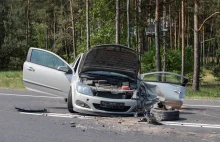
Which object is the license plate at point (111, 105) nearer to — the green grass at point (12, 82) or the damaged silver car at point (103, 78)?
the damaged silver car at point (103, 78)

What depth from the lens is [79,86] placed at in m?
10.1

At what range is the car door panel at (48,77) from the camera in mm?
11250

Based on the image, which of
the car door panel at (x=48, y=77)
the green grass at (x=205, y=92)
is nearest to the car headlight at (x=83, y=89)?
the car door panel at (x=48, y=77)

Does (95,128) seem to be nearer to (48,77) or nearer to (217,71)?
(48,77)

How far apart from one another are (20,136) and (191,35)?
5612cm

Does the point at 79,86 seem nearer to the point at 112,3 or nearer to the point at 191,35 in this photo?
the point at 112,3

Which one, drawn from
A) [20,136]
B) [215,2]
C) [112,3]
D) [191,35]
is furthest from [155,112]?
[191,35]

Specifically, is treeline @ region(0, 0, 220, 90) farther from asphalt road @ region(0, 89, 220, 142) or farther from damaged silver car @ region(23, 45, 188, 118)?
asphalt road @ region(0, 89, 220, 142)

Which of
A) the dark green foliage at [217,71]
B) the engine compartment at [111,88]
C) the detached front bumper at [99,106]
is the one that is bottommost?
the dark green foliage at [217,71]

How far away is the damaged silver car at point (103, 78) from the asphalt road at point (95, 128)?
23.6 inches

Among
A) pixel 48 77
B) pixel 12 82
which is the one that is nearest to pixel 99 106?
pixel 48 77

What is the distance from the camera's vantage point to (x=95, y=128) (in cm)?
824

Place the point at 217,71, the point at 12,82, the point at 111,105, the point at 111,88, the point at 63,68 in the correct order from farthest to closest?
the point at 217,71 < the point at 12,82 < the point at 63,68 < the point at 111,88 < the point at 111,105

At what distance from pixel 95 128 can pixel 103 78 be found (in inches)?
103
